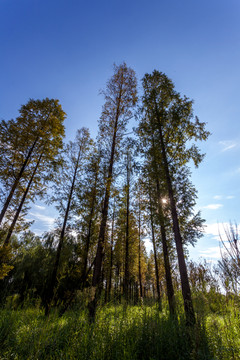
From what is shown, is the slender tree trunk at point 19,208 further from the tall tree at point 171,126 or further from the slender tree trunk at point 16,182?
the tall tree at point 171,126

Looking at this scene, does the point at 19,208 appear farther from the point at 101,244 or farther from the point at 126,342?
the point at 126,342

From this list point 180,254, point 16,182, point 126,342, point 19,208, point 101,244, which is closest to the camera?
point 126,342

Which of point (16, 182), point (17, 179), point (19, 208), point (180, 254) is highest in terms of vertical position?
point (17, 179)

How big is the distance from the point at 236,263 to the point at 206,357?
6.08 feet

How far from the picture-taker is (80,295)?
3904mm

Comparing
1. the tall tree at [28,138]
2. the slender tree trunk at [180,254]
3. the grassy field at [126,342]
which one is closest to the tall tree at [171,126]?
the slender tree trunk at [180,254]

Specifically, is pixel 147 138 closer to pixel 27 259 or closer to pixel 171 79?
pixel 171 79

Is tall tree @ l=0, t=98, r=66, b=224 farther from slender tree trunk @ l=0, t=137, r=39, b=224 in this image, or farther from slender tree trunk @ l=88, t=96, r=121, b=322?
slender tree trunk @ l=88, t=96, r=121, b=322

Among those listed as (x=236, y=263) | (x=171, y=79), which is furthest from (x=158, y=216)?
(x=171, y=79)

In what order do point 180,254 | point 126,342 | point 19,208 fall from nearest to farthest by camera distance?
point 126,342 → point 180,254 → point 19,208

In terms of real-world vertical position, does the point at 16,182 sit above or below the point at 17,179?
below

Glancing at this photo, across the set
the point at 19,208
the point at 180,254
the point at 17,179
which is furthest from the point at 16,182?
the point at 180,254

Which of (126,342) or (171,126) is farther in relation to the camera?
(171,126)

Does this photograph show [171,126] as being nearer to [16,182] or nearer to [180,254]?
[180,254]
